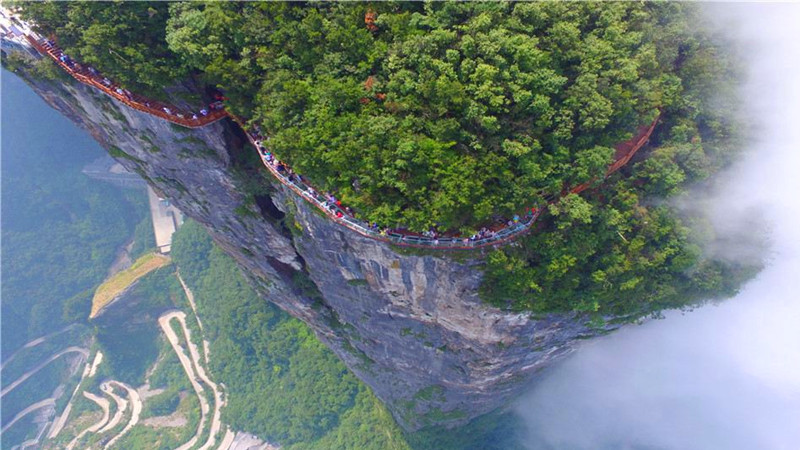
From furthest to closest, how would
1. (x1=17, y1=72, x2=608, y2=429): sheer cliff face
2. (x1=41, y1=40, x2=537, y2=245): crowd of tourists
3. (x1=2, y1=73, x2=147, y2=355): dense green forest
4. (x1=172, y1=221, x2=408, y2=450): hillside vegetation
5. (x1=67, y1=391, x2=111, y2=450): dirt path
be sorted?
(x1=2, y1=73, x2=147, y2=355): dense green forest
(x1=67, y1=391, x2=111, y2=450): dirt path
(x1=172, y1=221, x2=408, y2=450): hillside vegetation
(x1=17, y1=72, x2=608, y2=429): sheer cliff face
(x1=41, y1=40, x2=537, y2=245): crowd of tourists

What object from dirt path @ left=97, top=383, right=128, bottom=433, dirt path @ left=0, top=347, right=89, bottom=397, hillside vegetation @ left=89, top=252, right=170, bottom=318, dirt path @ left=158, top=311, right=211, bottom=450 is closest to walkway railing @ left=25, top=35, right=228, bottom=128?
hillside vegetation @ left=89, top=252, right=170, bottom=318

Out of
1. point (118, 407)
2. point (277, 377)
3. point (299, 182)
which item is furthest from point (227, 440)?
point (299, 182)

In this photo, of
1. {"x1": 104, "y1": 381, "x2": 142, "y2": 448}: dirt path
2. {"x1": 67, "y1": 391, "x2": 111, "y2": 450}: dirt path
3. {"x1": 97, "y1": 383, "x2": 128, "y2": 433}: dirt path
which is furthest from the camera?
{"x1": 97, "y1": 383, "x2": 128, "y2": 433}: dirt path

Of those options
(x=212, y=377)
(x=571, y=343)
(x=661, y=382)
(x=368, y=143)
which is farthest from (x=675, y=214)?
(x=212, y=377)

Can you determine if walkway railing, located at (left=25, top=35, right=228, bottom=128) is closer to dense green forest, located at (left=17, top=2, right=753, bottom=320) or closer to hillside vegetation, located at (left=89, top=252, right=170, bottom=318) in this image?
dense green forest, located at (left=17, top=2, right=753, bottom=320)

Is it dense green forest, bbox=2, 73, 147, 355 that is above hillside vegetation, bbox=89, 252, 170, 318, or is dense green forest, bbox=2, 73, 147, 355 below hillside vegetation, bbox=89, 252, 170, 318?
above

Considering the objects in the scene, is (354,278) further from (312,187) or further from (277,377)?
(277,377)

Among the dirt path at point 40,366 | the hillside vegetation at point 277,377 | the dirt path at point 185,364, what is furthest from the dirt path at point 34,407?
the hillside vegetation at point 277,377
